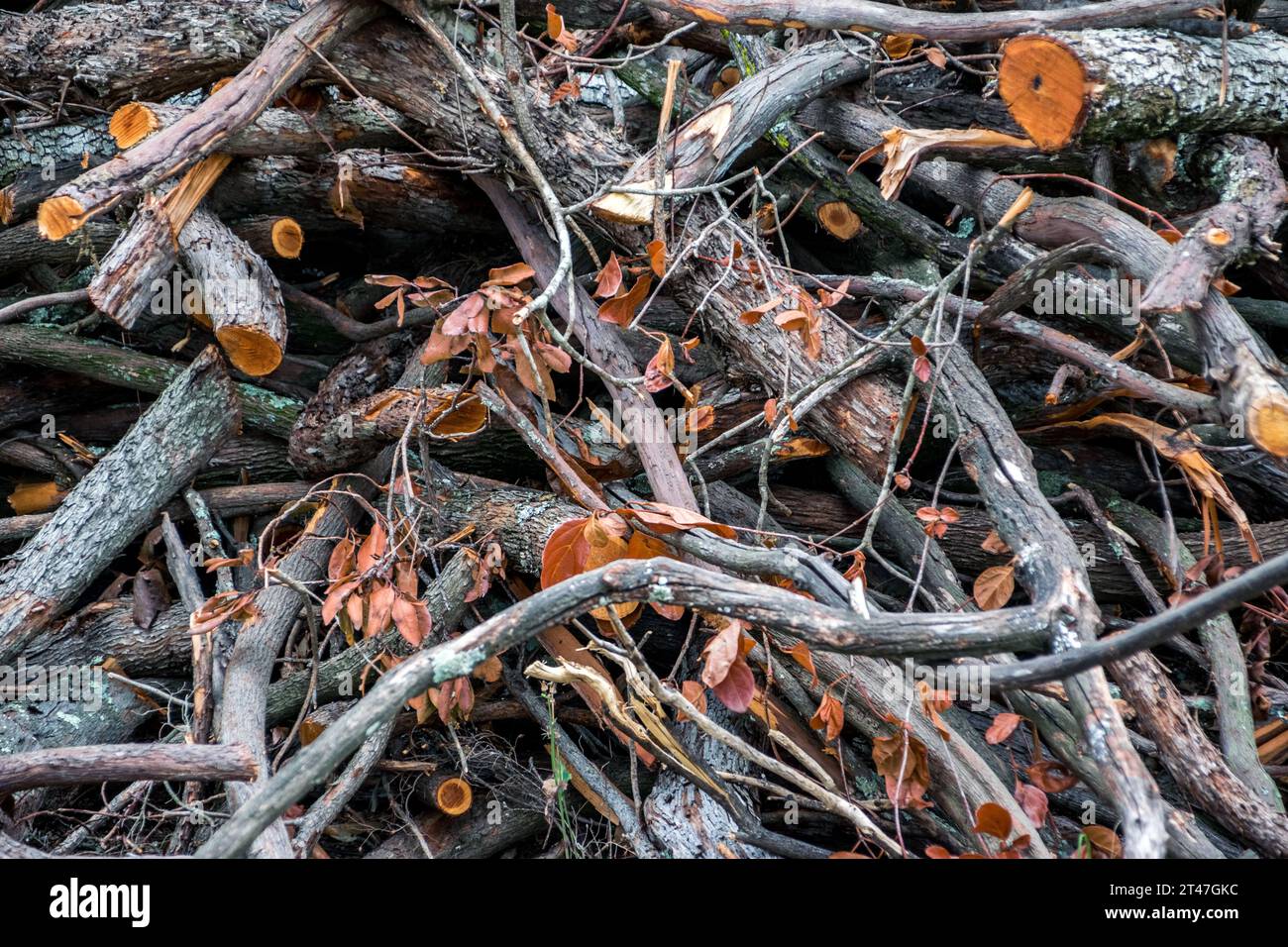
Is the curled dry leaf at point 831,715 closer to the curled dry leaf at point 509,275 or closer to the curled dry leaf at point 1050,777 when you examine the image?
the curled dry leaf at point 1050,777

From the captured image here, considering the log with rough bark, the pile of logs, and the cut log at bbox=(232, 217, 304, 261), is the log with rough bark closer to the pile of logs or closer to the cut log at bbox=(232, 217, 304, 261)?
the pile of logs

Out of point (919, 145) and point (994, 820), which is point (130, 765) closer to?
point (994, 820)

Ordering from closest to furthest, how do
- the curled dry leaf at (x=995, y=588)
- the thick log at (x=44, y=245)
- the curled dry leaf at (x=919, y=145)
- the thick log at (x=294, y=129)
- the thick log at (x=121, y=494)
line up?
the curled dry leaf at (x=995, y=588) < the curled dry leaf at (x=919, y=145) < the thick log at (x=294, y=129) < the thick log at (x=121, y=494) < the thick log at (x=44, y=245)

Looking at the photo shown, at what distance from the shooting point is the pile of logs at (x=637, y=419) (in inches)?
81.7

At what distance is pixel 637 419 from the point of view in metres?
2.42

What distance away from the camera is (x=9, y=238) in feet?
10.1

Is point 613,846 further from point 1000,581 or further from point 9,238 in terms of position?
point 9,238

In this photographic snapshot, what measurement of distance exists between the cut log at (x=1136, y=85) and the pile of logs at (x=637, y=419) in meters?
0.01

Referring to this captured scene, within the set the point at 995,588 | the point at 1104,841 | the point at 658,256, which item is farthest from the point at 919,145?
the point at 1104,841

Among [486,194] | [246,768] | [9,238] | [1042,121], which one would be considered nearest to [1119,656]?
[1042,121]

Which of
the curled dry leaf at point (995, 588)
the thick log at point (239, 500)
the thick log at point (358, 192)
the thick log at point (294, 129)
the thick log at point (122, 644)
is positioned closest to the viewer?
the curled dry leaf at point (995, 588)

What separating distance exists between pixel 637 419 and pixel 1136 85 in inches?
57.6

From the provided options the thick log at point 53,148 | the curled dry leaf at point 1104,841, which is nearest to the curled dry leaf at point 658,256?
the curled dry leaf at point 1104,841
